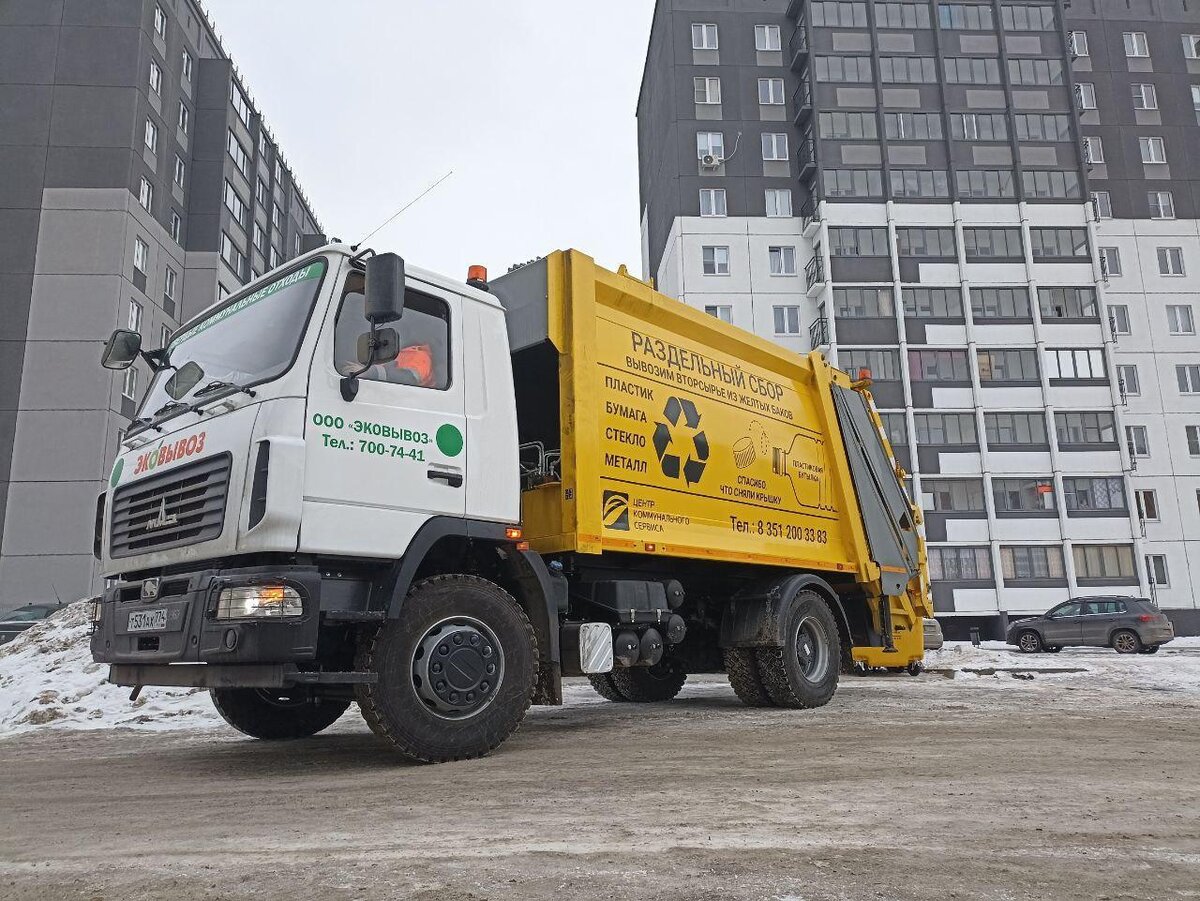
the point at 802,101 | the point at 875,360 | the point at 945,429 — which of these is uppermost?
the point at 802,101

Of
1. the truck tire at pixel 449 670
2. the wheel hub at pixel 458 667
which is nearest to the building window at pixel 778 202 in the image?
the truck tire at pixel 449 670

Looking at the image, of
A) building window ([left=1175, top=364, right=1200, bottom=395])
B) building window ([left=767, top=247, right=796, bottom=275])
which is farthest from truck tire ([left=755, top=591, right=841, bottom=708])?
building window ([left=1175, top=364, right=1200, bottom=395])

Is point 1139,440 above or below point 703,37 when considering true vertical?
below

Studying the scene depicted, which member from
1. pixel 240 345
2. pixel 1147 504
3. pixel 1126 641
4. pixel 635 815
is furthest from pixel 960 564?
pixel 635 815

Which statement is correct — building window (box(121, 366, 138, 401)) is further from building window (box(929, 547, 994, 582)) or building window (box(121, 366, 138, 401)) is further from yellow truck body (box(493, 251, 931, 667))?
building window (box(929, 547, 994, 582))

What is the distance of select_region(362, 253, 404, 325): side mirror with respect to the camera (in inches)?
197

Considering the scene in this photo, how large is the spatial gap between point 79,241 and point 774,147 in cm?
2922

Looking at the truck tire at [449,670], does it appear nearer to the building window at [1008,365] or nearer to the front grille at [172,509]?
the front grille at [172,509]

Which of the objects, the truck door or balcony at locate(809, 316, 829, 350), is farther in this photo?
balcony at locate(809, 316, 829, 350)

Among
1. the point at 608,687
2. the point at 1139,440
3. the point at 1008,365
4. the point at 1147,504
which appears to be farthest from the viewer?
the point at 1139,440

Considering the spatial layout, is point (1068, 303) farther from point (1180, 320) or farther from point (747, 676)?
point (747, 676)

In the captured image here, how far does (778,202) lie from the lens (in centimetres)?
4084

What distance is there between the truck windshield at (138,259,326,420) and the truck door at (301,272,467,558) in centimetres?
23

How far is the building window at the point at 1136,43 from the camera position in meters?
44.3
